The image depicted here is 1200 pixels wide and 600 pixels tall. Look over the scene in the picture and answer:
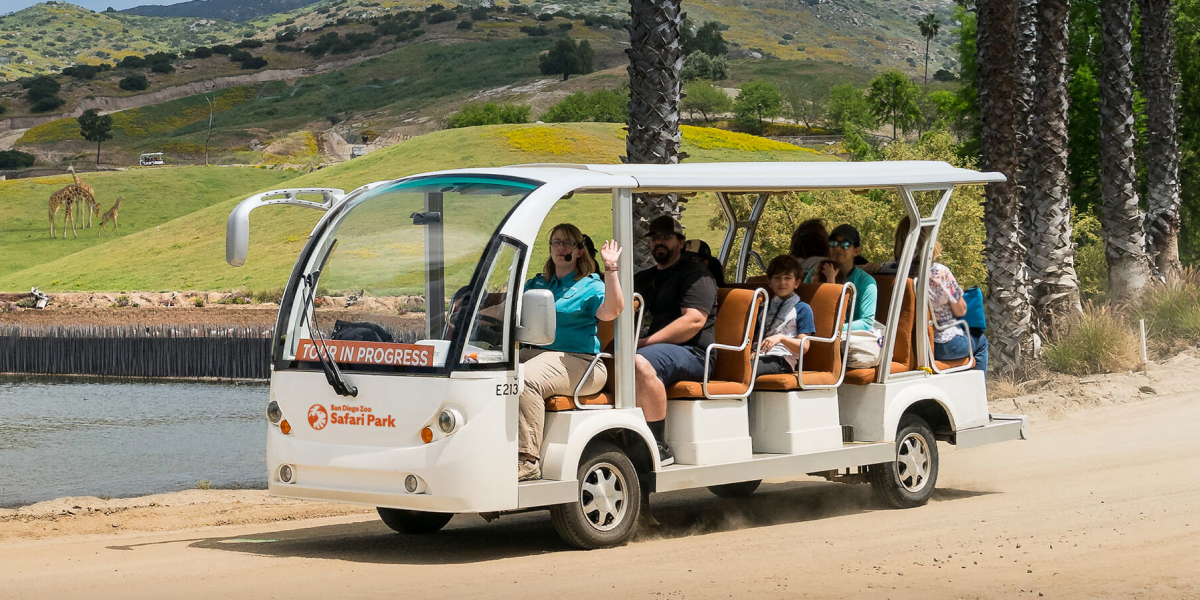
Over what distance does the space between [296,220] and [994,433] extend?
56.4 metres

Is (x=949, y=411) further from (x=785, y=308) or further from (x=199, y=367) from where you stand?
(x=199, y=367)

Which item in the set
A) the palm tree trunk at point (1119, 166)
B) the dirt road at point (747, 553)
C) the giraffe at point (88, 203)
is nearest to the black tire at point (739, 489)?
the dirt road at point (747, 553)

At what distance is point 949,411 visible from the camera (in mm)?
11383

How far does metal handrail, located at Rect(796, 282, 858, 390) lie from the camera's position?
402 inches

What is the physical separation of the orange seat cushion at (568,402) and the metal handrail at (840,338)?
1757 mm

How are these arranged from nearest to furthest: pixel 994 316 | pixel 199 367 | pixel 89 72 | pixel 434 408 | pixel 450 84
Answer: pixel 434 408 < pixel 994 316 < pixel 199 367 < pixel 450 84 < pixel 89 72

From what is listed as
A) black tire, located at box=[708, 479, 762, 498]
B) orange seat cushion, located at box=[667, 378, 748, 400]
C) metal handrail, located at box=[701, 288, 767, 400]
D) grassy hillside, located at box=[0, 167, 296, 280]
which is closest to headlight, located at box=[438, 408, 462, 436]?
orange seat cushion, located at box=[667, 378, 748, 400]

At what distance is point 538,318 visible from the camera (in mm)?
8320

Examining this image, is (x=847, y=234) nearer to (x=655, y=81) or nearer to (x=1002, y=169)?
(x=655, y=81)

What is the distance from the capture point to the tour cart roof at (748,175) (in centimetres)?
905

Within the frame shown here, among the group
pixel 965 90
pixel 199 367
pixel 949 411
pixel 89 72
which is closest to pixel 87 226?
pixel 199 367

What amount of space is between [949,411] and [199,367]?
30444 millimetres

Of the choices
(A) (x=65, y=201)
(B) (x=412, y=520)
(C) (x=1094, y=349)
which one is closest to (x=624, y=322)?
(B) (x=412, y=520)

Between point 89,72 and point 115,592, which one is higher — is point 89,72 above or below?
above
